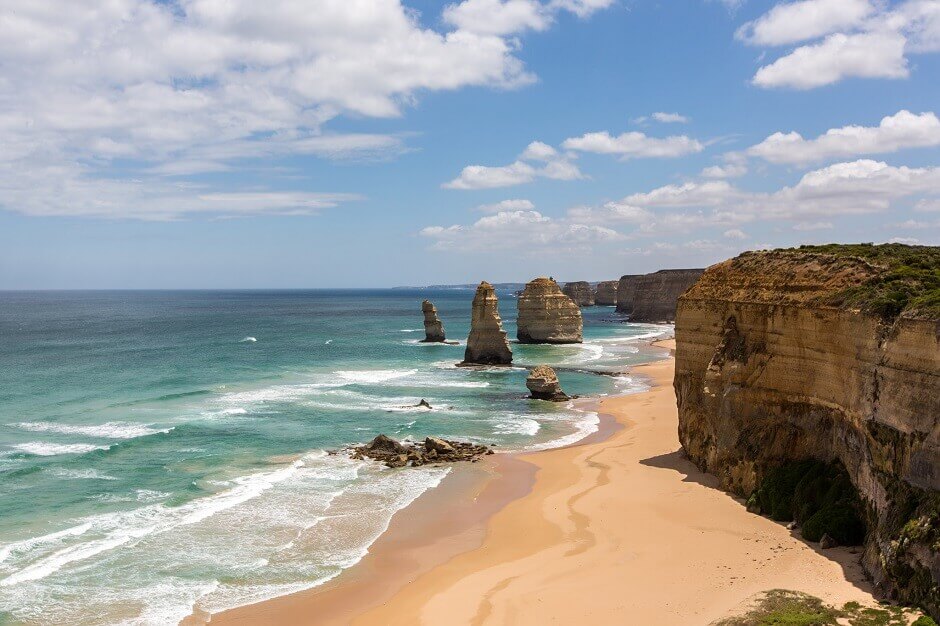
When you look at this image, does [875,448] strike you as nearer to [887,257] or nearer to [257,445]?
[887,257]

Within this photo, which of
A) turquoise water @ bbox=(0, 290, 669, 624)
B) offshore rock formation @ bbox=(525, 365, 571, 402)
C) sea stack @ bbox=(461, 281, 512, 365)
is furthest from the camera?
sea stack @ bbox=(461, 281, 512, 365)

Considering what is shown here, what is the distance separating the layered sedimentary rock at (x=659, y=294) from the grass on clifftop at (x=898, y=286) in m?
111

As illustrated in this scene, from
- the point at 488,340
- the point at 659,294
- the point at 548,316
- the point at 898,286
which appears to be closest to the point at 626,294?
the point at 659,294

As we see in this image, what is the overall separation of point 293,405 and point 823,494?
1432 inches

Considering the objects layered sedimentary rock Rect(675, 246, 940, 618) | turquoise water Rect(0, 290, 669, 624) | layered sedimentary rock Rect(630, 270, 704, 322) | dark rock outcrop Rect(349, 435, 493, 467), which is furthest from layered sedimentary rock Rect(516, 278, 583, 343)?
layered sedimentary rock Rect(675, 246, 940, 618)

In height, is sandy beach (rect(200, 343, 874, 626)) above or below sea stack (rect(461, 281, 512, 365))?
below

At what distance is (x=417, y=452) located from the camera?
3484 centimetres

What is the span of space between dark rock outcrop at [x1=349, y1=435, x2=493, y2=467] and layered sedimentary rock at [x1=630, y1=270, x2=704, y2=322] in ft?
338

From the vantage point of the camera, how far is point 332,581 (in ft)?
66.7

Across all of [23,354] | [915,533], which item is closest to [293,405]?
[915,533]

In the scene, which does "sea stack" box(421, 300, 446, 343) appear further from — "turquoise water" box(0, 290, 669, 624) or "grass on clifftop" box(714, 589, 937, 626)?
"grass on clifftop" box(714, 589, 937, 626)

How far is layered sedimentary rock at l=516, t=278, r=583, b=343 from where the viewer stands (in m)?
88.6

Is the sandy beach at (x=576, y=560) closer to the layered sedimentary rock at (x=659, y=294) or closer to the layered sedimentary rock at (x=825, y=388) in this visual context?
the layered sedimentary rock at (x=825, y=388)

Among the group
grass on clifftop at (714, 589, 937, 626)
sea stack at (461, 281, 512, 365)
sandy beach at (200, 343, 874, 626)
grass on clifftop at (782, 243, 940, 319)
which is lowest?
sandy beach at (200, 343, 874, 626)
